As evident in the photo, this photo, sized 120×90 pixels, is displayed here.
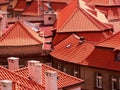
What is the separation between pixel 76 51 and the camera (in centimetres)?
5038

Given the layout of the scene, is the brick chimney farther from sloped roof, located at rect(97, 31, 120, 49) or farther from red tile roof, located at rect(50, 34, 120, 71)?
sloped roof, located at rect(97, 31, 120, 49)

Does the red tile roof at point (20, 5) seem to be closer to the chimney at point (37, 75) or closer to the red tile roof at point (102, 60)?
the red tile roof at point (102, 60)

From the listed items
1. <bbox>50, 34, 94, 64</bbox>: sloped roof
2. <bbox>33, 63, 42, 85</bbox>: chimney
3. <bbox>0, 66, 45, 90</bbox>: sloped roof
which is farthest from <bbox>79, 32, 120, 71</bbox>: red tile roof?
<bbox>0, 66, 45, 90</bbox>: sloped roof

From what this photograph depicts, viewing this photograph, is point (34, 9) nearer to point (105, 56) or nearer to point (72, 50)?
point (72, 50)

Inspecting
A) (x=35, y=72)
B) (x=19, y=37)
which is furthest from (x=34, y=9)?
(x=35, y=72)

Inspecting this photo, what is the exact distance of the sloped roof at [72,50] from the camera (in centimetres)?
4922

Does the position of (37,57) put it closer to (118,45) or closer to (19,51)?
(19,51)

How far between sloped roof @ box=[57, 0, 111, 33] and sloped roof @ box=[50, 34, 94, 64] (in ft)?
6.02

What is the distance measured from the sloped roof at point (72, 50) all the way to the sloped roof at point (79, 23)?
1.83 m

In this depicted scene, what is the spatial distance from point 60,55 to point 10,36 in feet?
20.4

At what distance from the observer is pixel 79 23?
2228 inches

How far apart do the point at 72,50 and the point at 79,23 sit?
21.3ft

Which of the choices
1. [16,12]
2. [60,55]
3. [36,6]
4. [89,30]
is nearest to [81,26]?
[89,30]

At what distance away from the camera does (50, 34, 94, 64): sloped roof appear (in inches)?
1938
